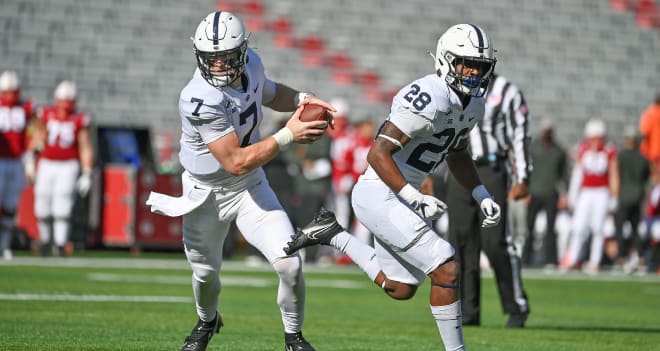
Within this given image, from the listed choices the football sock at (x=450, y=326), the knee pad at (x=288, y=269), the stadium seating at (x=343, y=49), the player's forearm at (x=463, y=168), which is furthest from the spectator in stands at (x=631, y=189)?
the football sock at (x=450, y=326)

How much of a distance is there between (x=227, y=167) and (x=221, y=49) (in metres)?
0.60

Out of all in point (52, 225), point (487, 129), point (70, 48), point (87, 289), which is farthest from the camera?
point (70, 48)

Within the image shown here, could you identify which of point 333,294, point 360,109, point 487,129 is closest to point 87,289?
point 333,294

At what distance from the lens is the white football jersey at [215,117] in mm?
6504

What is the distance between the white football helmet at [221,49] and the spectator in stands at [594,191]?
39.4ft

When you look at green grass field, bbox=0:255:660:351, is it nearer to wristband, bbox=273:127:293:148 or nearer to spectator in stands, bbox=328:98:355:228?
wristband, bbox=273:127:293:148

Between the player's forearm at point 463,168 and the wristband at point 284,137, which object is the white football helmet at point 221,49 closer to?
the wristband at point 284,137

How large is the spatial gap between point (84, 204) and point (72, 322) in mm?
9381

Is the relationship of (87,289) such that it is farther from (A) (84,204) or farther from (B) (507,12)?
(B) (507,12)

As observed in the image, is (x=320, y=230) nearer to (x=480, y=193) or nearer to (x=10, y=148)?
(x=480, y=193)

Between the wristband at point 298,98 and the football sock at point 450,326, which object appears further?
the wristband at point 298,98

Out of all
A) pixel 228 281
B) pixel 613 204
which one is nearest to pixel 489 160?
pixel 228 281

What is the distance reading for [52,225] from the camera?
55.8 feet

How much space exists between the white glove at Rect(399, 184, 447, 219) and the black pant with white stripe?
116 inches
